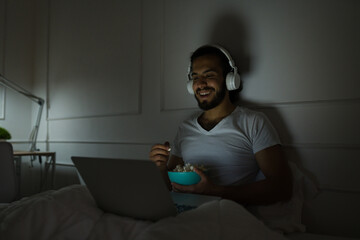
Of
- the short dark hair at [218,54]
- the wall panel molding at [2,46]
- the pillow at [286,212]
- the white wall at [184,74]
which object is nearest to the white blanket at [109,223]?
the pillow at [286,212]

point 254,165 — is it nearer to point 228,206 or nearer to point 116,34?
point 228,206

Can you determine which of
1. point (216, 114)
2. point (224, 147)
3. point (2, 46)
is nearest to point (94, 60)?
point (2, 46)

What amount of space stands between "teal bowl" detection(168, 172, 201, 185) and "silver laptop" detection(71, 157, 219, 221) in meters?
0.31

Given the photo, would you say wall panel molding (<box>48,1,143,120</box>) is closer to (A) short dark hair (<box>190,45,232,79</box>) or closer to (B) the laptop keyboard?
(A) short dark hair (<box>190,45,232,79</box>)

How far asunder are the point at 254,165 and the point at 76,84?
166 cm

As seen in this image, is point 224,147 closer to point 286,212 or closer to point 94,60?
point 286,212

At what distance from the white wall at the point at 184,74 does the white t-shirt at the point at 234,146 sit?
18 cm

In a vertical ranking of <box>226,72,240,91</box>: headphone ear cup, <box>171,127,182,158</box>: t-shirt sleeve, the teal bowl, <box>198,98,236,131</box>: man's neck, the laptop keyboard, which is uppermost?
<box>226,72,240,91</box>: headphone ear cup

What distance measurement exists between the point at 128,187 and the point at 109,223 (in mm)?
89

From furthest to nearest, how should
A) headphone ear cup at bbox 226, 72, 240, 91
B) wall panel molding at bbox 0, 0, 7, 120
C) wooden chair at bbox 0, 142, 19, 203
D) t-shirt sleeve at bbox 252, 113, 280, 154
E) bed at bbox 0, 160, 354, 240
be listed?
1. wall panel molding at bbox 0, 0, 7, 120
2. wooden chair at bbox 0, 142, 19, 203
3. headphone ear cup at bbox 226, 72, 240, 91
4. t-shirt sleeve at bbox 252, 113, 280, 154
5. bed at bbox 0, 160, 354, 240

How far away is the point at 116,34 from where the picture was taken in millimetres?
1980

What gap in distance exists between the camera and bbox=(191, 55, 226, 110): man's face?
49.9 inches

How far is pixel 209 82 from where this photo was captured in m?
1.27

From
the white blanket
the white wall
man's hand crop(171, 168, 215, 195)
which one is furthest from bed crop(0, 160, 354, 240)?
the white wall
